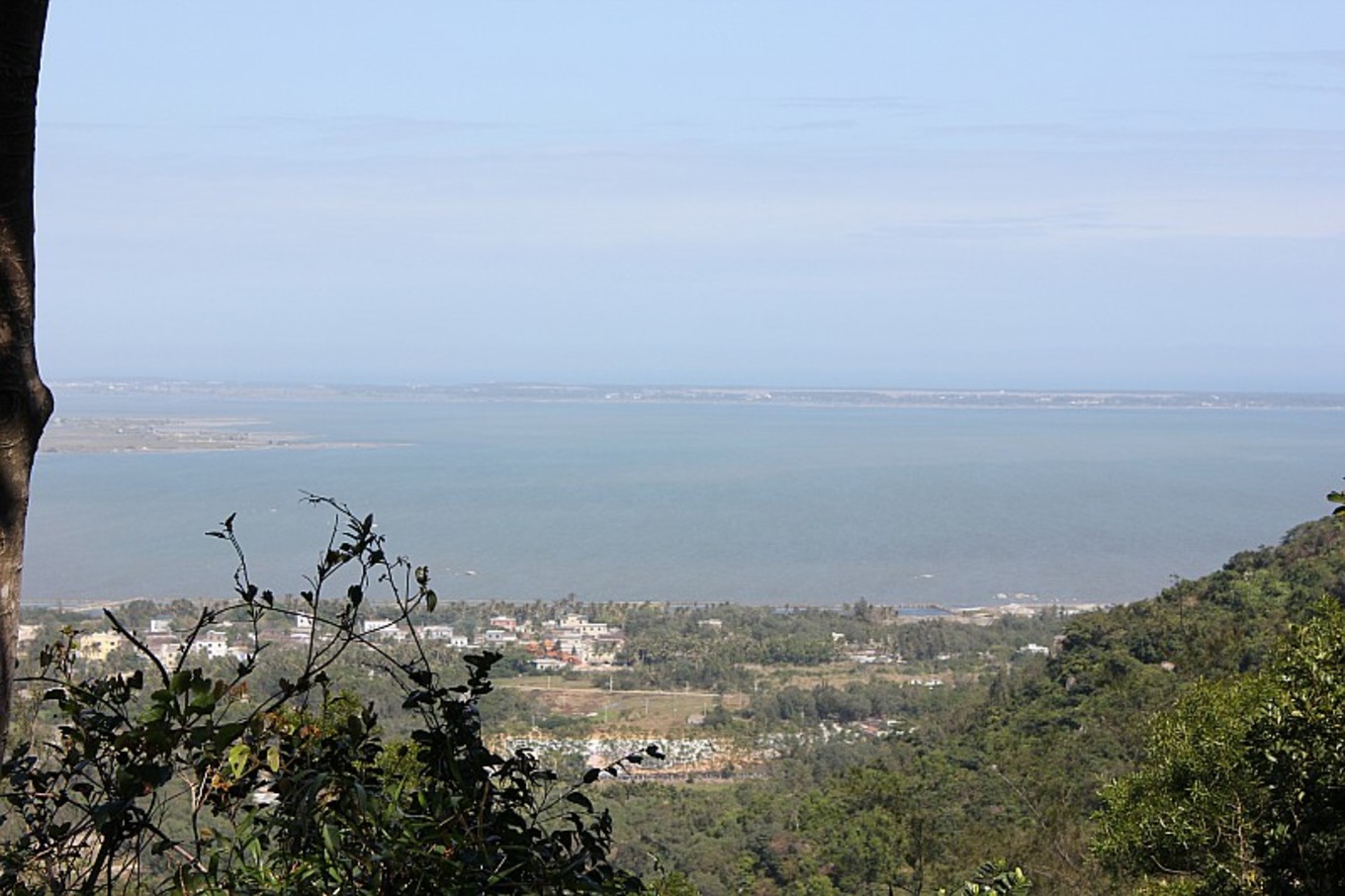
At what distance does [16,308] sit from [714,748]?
57.9 feet

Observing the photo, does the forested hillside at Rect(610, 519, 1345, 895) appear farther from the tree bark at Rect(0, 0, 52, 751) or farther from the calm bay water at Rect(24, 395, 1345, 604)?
the tree bark at Rect(0, 0, 52, 751)

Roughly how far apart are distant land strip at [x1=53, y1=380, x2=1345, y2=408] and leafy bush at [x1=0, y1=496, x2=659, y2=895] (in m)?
64.0

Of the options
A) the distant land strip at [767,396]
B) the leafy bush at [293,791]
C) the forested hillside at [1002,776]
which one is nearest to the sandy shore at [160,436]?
the distant land strip at [767,396]

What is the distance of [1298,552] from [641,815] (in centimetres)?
1077

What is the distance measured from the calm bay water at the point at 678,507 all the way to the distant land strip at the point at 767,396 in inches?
253

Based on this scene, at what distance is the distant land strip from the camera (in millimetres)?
71688

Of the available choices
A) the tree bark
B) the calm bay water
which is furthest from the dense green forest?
the calm bay water

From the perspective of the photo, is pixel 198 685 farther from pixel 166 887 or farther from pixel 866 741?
pixel 866 741

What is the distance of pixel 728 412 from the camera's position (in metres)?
89.1

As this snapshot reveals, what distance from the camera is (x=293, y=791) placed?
55.5 inches

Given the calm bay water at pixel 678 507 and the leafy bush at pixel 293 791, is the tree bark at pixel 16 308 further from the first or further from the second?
the calm bay water at pixel 678 507

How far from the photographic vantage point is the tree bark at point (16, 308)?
3.71ft

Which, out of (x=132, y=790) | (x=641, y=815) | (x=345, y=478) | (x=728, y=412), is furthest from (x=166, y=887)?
(x=728, y=412)

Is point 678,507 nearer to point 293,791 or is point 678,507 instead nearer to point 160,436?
point 160,436
